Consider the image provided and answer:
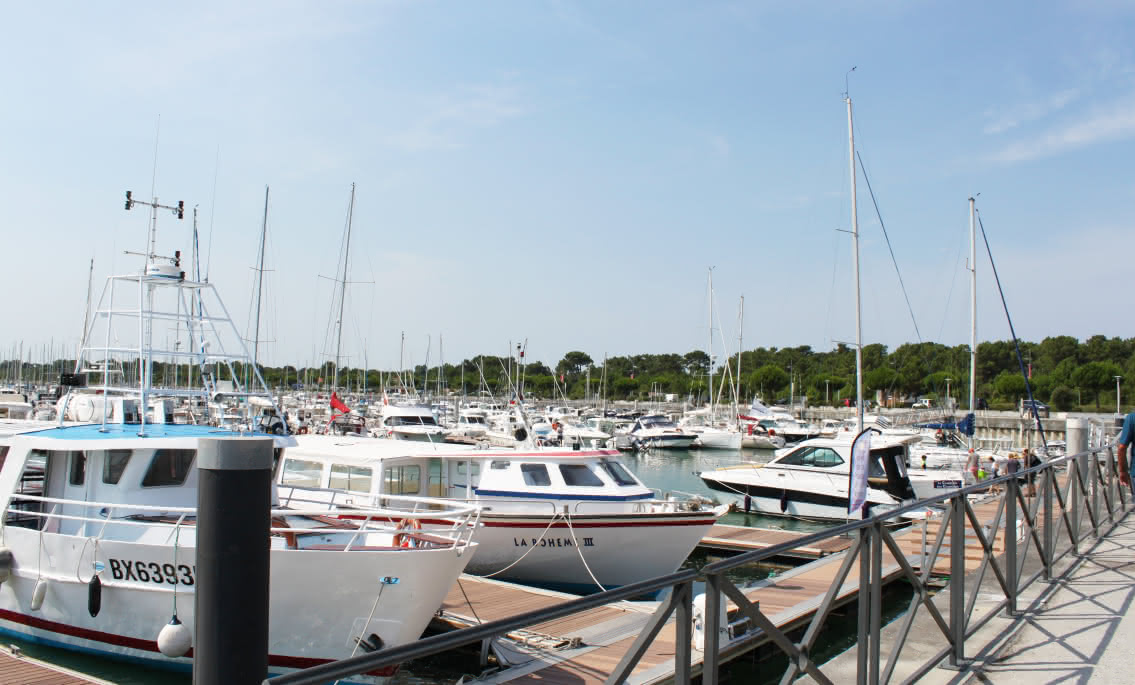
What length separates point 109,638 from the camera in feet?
34.1

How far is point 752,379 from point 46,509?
9411 cm

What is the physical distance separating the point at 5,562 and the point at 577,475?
9.04m

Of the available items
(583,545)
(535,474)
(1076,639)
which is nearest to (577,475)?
(535,474)

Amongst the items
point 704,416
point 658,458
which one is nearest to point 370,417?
point 658,458

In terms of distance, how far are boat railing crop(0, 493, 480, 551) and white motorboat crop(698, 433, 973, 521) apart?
50.5 ft

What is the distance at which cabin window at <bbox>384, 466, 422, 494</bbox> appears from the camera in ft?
52.9

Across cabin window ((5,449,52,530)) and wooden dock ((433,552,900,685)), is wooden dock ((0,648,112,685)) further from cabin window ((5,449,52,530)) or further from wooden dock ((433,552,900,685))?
wooden dock ((433,552,900,685))

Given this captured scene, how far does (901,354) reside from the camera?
365 feet

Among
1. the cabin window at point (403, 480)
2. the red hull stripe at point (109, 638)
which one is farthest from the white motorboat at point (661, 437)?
the red hull stripe at point (109, 638)

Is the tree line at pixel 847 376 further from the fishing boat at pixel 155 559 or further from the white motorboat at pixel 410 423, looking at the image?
the fishing boat at pixel 155 559

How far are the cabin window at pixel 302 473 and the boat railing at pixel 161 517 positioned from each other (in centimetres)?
448

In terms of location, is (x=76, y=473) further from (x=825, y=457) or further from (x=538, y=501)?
(x=825, y=457)

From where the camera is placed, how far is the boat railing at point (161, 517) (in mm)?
9859

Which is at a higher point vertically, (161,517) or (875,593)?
(875,593)
